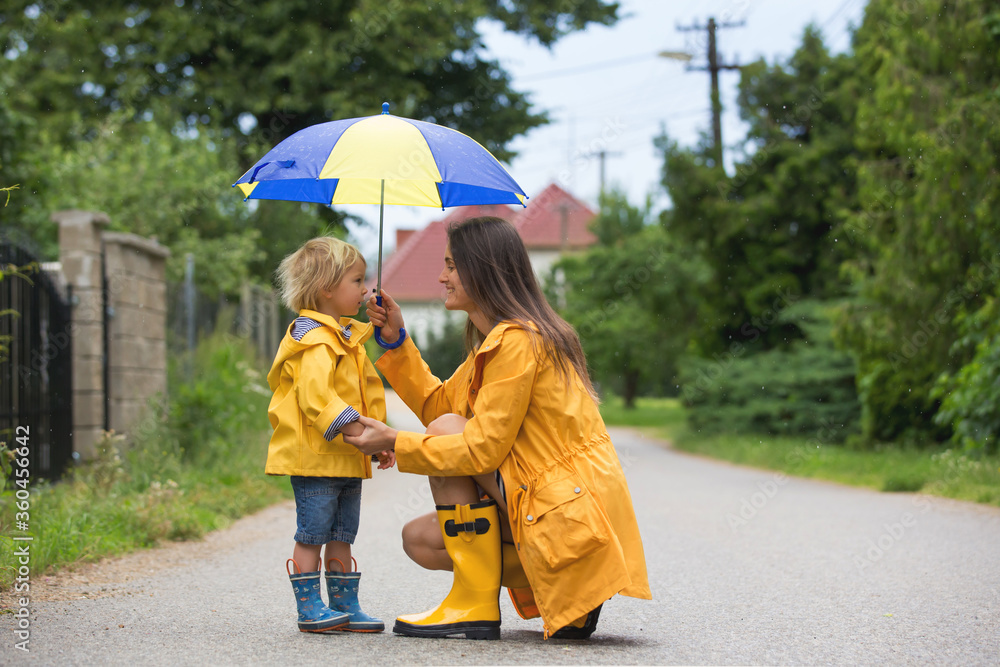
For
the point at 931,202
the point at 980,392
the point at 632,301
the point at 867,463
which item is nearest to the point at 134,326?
the point at 980,392

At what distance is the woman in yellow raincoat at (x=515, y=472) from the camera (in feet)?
10.6

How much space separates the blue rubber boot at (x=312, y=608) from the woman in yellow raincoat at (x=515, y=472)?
23cm

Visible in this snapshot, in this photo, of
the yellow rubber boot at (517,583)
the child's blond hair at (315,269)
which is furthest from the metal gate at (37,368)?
the yellow rubber boot at (517,583)

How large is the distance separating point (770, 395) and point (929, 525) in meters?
10.0

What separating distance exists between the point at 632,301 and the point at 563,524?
24.9 meters

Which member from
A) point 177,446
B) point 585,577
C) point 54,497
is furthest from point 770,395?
point 585,577

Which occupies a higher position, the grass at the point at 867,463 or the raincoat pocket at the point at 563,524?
the raincoat pocket at the point at 563,524

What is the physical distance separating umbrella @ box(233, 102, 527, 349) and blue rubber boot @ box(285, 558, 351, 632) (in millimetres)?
948

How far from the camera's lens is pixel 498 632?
3.42 metres

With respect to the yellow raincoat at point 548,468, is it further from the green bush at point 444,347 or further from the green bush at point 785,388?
the green bush at point 444,347

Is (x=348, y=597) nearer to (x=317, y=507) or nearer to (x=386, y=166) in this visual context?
(x=317, y=507)

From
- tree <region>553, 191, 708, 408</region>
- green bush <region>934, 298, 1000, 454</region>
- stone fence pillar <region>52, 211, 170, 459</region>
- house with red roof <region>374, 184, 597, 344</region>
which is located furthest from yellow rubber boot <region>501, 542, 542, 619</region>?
house with red roof <region>374, 184, 597, 344</region>

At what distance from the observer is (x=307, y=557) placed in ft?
11.3

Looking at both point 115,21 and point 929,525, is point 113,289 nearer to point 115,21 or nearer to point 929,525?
point 929,525
